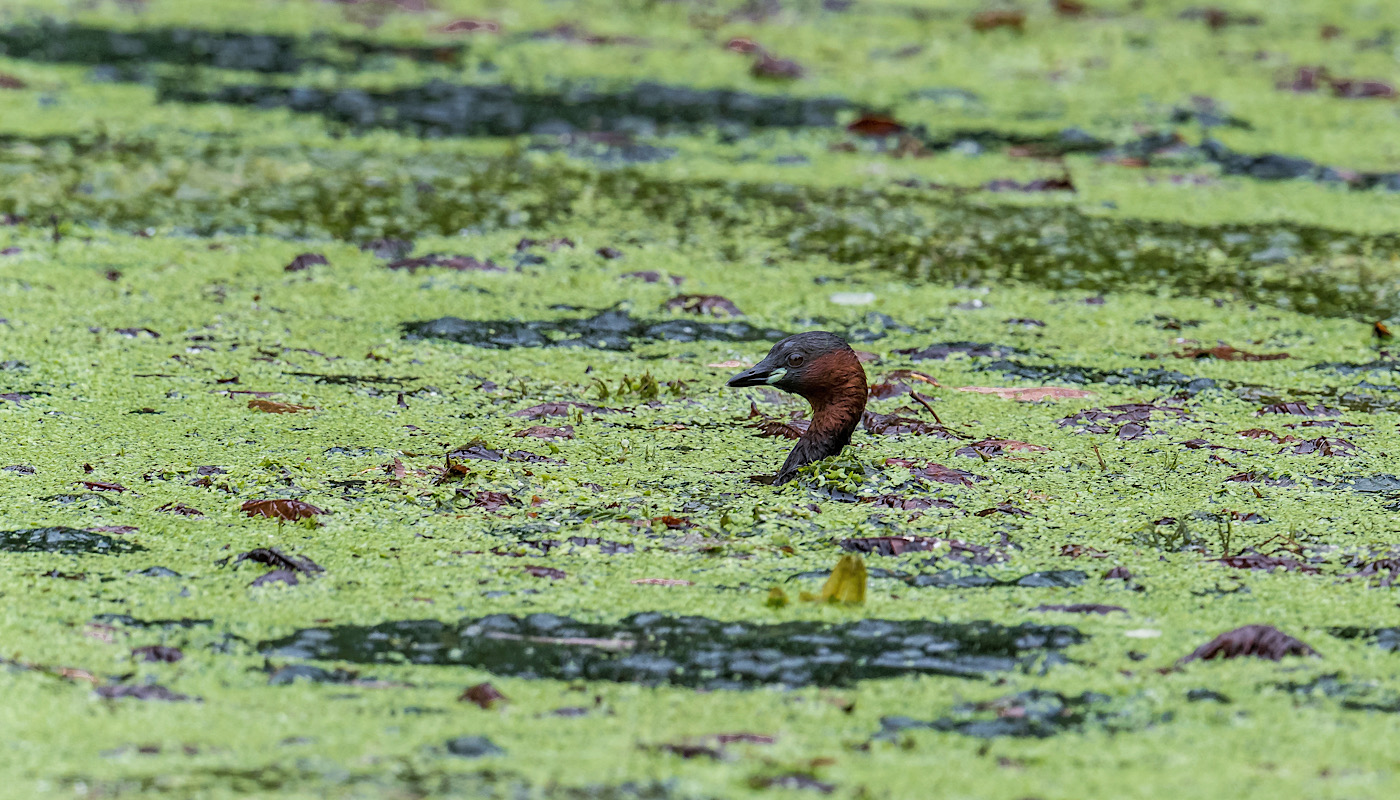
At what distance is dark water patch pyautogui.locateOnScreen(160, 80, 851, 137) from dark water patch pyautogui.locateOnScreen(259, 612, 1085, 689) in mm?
4588

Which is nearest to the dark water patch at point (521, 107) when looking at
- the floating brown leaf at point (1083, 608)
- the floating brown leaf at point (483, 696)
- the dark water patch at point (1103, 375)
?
the dark water patch at point (1103, 375)

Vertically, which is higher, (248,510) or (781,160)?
(781,160)

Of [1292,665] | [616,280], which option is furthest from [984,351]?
[1292,665]

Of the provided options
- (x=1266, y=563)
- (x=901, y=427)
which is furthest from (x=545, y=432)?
(x=1266, y=563)

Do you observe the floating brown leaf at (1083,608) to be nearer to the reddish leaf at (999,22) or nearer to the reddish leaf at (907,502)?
the reddish leaf at (907,502)

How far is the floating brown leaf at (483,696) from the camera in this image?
2.80m

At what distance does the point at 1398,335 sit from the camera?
5.19 meters

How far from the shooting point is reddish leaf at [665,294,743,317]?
537cm

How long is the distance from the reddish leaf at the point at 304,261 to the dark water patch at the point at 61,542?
2.20 m

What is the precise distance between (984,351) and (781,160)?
90.2 inches

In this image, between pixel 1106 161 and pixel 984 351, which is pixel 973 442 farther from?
pixel 1106 161

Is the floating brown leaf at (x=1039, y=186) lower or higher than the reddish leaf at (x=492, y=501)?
higher

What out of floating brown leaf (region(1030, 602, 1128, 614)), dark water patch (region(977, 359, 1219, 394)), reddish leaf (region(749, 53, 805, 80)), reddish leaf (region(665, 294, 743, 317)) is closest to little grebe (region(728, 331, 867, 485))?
floating brown leaf (region(1030, 602, 1128, 614))

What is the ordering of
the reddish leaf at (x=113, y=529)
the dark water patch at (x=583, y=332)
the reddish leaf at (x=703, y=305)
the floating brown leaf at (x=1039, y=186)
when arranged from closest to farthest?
1. the reddish leaf at (x=113, y=529)
2. the dark water patch at (x=583, y=332)
3. the reddish leaf at (x=703, y=305)
4. the floating brown leaf at (x=1039, y=186)
